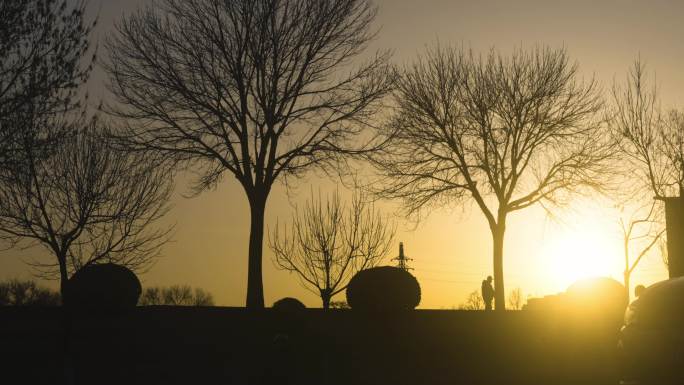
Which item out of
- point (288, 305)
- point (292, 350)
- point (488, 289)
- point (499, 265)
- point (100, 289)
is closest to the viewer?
point (292, 350)

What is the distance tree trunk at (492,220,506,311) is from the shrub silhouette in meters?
10.2

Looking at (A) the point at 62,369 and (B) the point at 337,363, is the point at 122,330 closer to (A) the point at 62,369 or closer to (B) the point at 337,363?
(A) the point at 62,369

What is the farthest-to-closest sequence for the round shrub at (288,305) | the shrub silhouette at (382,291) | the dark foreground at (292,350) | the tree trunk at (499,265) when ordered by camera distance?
1. the tree trunk at (499,265)
2. the shrub silhouette at (382,291)
3. the round shrub at (288,305)
4. the dark foreground at (292,350)

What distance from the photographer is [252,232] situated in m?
31.6

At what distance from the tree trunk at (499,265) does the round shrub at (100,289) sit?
16381mm

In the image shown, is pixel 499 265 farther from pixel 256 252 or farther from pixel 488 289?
pixel 256 252

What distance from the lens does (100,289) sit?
24344 mm

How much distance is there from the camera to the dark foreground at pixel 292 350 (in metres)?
19.2

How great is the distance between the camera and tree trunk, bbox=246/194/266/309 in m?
30.7

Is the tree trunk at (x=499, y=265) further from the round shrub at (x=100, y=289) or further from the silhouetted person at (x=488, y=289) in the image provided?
the round shrub at (x=100, y=289)

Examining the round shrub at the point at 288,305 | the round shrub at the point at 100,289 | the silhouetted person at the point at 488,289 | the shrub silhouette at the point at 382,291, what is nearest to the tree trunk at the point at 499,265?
the silhouetted person at the point at 488,289

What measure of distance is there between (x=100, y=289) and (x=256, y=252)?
7.88 meters

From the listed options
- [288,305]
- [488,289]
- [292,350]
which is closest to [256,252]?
[288,305]

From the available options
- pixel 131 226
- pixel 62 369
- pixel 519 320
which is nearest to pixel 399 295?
pixel 519 320
